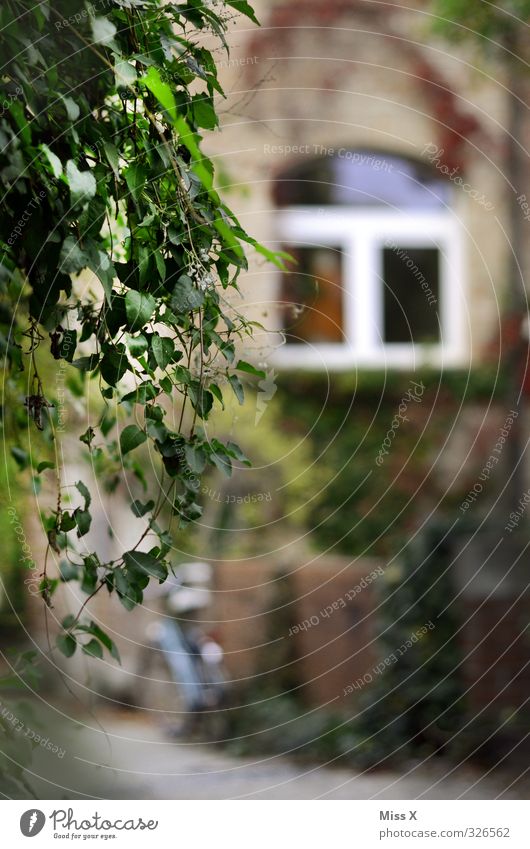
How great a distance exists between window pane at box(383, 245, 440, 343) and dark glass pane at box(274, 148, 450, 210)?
219 mm

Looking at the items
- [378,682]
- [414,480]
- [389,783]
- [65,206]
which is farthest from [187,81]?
[414,480]

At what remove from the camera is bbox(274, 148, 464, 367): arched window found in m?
4.03

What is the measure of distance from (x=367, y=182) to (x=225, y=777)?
266 centimetres

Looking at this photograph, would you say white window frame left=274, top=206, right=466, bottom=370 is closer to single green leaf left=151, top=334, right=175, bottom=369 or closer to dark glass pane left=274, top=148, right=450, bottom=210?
dark glass pane left=274, top=148, right=450, bottom=210

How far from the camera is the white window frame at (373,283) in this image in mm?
4043

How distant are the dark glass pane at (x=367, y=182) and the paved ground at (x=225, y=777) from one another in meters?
2.21

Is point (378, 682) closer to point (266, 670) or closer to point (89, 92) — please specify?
point (266, 670)

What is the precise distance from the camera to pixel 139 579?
35.2 inches

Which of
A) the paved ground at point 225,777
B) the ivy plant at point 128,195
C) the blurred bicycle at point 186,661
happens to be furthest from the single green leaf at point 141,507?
the blurred bicycle at point 186,661

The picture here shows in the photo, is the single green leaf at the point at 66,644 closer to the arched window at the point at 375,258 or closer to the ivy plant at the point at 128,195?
the ivy plant at the point at 128,195

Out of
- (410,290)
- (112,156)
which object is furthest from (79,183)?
(410,290)

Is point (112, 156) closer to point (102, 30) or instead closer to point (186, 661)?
point (102, 30)
